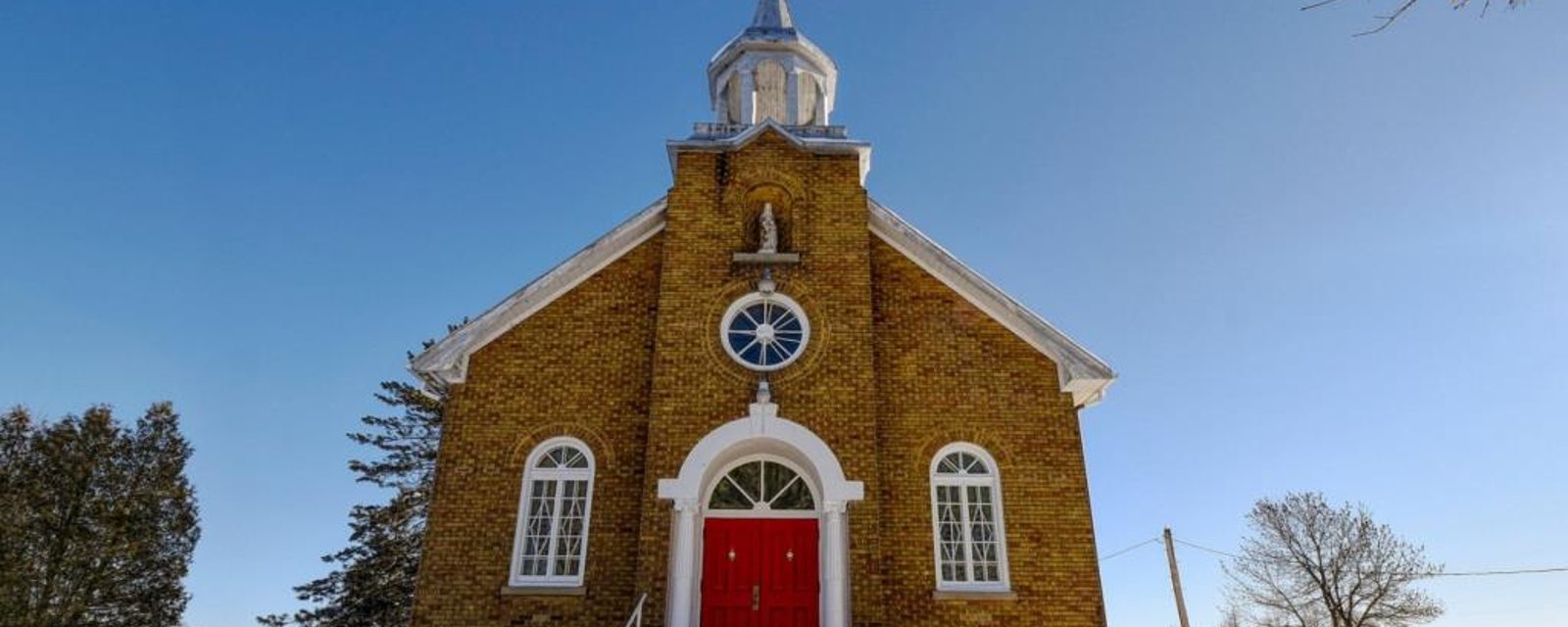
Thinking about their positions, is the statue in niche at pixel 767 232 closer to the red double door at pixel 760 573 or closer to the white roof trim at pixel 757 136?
the white roof trim at pixel 757 136

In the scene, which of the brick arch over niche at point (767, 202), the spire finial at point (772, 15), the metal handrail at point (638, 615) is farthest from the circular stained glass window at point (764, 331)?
the spire finial at point (772, 15)

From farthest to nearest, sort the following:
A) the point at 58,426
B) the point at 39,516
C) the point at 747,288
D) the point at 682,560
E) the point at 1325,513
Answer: the point at 1325,513 < the point at 58,426 < the point at 39,516 < the point at 747,288 < the point at 682,560

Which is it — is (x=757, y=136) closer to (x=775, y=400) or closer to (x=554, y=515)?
(x=775, y=400)

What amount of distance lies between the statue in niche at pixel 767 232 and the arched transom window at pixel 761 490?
3.03m

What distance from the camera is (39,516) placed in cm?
2592

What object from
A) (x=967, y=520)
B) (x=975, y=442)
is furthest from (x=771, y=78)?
(x=967, y=520)

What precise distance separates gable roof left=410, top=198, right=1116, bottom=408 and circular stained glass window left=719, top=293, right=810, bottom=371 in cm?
193

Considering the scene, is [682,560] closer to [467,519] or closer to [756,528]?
[756,528]

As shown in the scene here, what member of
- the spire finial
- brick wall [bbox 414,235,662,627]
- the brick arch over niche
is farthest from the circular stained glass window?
the spire finial

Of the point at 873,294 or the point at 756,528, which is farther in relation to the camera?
the point at 873,294

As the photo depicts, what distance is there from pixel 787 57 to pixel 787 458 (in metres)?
7.91

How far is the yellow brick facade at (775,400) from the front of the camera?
35.0 ft

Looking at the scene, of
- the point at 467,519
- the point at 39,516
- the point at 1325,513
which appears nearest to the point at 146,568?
the point at 39,516

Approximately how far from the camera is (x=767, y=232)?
41.8 ft
